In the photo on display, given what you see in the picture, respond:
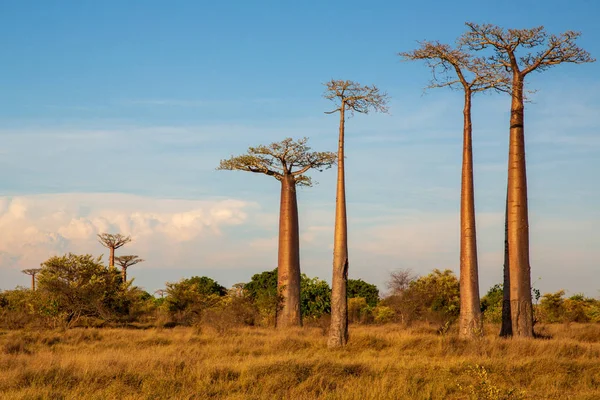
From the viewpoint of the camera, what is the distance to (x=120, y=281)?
21594 mm

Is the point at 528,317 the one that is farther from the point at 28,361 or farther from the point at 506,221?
the point at 28,361

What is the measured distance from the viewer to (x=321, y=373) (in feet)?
32.3

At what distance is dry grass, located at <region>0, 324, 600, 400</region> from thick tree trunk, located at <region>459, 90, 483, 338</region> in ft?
3.86

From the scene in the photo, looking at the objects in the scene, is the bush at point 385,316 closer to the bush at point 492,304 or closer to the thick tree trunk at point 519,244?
the bush at point 492,304

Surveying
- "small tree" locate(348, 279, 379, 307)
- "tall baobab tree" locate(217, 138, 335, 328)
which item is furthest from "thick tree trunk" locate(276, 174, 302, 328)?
"small tree" locate(348, 279, 379, 307)

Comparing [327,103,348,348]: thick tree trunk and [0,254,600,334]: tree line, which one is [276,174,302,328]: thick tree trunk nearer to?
[0,254,600,334]: tree line

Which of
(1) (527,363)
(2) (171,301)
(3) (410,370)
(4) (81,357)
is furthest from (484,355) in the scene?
(2) (171,301)

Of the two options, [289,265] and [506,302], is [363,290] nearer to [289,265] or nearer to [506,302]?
[289,265]

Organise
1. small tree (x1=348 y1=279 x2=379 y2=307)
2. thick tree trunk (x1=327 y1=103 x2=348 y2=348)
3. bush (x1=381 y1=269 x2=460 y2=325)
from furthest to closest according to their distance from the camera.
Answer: small tree (x1=348 y1=279 x2=379 y2=307) < bush (x1=381 y1=269 x2=460 y2=325) < thick tree trunk (x1=327 y1=103 x2=348 y2=348)

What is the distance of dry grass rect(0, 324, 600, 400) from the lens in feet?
28.9

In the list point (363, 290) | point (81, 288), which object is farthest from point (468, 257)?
point (363, 290)

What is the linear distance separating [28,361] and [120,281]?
11278 millimetres

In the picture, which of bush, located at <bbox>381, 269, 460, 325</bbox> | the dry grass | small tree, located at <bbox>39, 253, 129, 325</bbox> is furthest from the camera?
bush, located at <bbox>381, 269, 460, 325</bbox>

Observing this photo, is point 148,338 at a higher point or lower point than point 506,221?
lower
